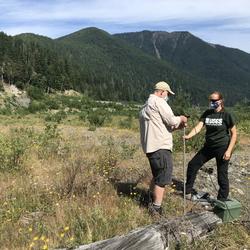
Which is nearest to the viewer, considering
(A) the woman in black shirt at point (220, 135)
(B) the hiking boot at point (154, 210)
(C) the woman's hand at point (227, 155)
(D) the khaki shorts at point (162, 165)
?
(B) the hiking boot at point (154, 210)

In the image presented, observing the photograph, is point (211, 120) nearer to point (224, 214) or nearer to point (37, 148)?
point (224, 214)

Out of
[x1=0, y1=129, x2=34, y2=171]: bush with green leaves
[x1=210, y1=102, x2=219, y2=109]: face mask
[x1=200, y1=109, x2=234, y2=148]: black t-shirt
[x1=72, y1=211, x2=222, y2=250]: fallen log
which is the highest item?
[x1=210, y1=102, x2=219, y2=109]: face mask

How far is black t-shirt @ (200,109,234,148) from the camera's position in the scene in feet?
25.3

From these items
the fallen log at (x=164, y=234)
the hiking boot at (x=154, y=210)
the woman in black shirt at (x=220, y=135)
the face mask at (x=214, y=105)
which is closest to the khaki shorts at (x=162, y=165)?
the hiking boot at (x=154, y=210)

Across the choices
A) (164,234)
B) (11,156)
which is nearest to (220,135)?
(164,234)

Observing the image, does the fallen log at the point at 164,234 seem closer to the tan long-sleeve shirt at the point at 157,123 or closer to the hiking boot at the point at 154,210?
the hiking boot at the point at 154,210

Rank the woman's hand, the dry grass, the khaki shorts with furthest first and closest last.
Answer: the woman's hand
the khaki shorts
the dry grass

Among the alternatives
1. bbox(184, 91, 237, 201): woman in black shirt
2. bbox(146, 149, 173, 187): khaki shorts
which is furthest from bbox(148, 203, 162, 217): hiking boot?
bbox(184, 91, 237, 201): woman in black shirt

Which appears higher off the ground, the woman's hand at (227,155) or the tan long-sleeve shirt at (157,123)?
the tan long-sleeve shirt at (157,123)

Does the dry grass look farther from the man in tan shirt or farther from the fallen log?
the man in tan shirt

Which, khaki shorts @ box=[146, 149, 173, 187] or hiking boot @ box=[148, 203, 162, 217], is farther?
khaki shorts @ box=[146, 149, 173, 187]

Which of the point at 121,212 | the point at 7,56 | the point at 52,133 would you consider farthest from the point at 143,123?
the point at 7,56

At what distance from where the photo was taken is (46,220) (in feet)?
20.9

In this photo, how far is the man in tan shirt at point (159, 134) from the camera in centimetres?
666
